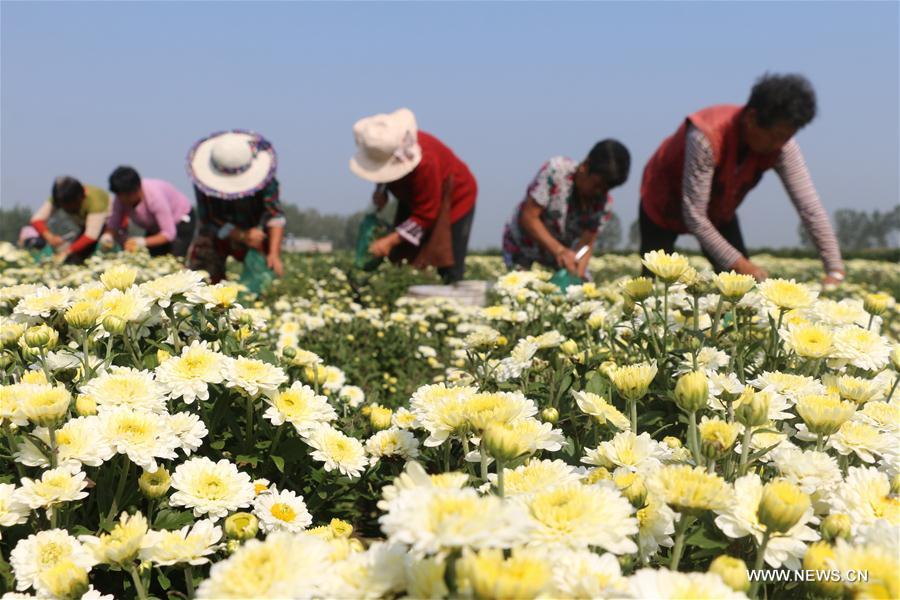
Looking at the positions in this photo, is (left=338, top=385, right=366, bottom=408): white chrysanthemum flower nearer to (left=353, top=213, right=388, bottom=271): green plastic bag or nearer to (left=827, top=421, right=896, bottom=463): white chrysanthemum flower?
(left=827, top=421, right=896, bottom=463): white chrysanthemum flower

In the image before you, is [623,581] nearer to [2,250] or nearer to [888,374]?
[888,374]

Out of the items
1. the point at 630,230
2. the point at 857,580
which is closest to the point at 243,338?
the point at 857,580

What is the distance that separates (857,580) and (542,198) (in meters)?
5.11

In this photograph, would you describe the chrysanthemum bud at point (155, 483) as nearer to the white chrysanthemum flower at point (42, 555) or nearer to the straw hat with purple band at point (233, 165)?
the white chrysanthemum flower at point (42, 555)

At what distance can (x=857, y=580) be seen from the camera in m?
0.79

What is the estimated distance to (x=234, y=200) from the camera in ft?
20.3

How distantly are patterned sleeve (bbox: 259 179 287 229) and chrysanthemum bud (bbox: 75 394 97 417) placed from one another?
4982 mm

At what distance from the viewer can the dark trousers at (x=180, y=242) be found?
27.5 feet

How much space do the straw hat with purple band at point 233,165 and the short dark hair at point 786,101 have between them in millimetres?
3996

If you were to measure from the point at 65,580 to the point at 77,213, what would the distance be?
8.17m

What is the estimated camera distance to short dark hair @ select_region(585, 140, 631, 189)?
501 cm

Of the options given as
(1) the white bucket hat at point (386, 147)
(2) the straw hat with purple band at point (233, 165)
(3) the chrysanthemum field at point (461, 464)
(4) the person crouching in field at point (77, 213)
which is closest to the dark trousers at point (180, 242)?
(4) the person crouching in field at point (77, 213)

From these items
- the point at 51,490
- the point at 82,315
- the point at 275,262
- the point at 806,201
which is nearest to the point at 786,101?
the point at 806,201

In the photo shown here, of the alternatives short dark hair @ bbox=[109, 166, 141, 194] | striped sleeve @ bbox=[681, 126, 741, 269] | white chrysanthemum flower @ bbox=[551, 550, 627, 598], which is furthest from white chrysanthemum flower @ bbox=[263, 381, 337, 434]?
short dark hair @ bbox=[109, 166, 141, 194]
